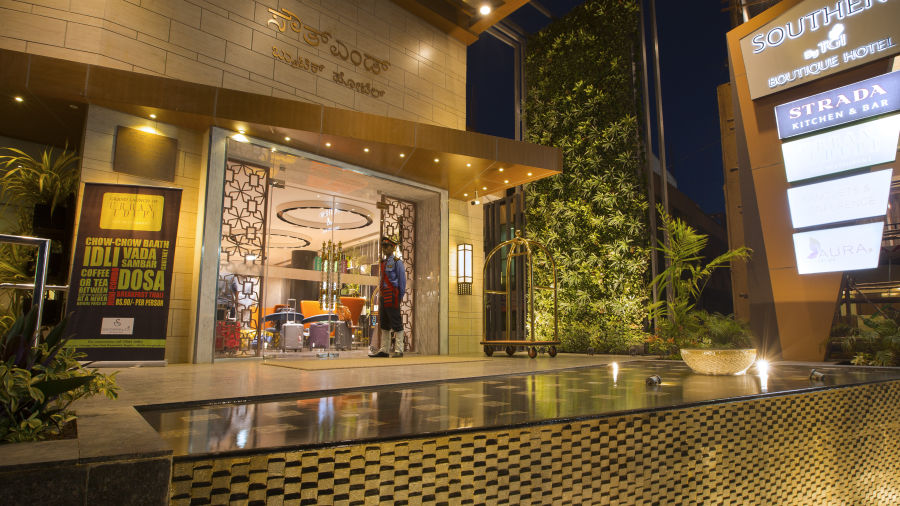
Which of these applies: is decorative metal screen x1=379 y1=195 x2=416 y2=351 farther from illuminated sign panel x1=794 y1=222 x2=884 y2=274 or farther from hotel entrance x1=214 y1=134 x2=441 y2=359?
illuminated sign panel x1=794 y1=222 x2=884 y2=274

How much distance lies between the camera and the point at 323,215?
8305 mm

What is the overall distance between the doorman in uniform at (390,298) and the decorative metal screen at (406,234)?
121 centimetres

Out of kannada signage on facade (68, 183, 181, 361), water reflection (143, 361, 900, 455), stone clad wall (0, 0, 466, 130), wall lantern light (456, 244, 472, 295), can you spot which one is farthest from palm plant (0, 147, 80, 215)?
wall lantern light (456, 244, 472, 295)

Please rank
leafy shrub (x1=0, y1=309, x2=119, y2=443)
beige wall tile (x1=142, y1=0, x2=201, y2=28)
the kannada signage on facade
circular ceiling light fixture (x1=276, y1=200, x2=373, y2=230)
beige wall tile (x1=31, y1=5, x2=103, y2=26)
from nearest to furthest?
leafy shrub (x1=0, y1=309, x2=119, y2=443)
the kannada signage on facade
beige wall tile (x1=31, y1=5, x2=103, y2=26)
beige wall tile (x1=142, y1=0, x2=201, y2=28)
circular ceiling light fixture (x1=276, y1=200, x2=373, y2=230)

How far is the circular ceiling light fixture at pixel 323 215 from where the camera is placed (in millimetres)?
7918

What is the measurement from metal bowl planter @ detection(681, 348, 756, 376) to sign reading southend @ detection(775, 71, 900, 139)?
4.75m

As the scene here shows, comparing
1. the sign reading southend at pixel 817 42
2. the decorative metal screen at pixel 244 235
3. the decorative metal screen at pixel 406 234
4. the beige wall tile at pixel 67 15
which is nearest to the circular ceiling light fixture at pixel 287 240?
the decorative metal screen at pixel 244 235

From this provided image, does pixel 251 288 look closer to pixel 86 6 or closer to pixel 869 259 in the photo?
pixel 86 6

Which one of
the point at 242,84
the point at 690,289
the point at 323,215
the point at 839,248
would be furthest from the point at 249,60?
the point at 839,248

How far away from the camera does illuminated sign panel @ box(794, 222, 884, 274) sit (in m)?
6.41

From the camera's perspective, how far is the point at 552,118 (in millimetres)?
10492

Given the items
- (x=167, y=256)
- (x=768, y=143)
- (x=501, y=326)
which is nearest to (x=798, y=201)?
(x=768, y=143)

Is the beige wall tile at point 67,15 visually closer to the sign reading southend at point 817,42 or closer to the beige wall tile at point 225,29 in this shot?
the beige wall tile at point 225,29

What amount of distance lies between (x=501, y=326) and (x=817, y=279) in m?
5.55
